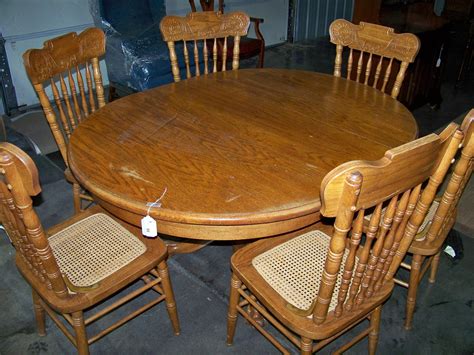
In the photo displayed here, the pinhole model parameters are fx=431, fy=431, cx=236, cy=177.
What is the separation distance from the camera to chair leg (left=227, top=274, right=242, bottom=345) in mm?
1578

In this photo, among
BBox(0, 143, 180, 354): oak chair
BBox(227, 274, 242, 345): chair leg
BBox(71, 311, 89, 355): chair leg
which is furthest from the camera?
BBox(227, 274, 242, 345): chair leg

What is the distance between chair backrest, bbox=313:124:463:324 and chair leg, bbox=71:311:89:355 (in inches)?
30.5

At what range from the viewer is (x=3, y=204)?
1193 millimetres

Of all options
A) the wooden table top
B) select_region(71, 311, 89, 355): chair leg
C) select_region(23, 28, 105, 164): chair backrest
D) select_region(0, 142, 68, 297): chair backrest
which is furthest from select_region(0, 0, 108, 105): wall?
select_region(71, 311, 89, 355): chair leg

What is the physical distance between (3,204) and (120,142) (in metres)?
0.49

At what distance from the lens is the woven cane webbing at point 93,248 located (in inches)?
57.2

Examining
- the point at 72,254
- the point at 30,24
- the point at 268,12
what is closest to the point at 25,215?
the point at 72,254

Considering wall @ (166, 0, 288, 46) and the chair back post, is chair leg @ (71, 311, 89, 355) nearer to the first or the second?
the chair back post

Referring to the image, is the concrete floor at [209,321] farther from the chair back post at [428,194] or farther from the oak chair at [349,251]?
the chair back post at [428,194]

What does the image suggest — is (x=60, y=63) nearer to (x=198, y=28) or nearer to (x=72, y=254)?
(x=198, y=28)

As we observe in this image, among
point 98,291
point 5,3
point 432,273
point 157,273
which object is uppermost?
point 5,3

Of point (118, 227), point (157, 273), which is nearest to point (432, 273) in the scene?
point (157, 273)

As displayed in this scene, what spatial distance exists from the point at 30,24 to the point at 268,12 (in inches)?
113

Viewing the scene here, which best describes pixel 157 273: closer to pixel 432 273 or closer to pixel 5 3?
pixel 432 273
